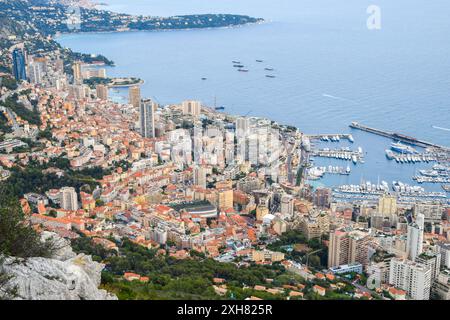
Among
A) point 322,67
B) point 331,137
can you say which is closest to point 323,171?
point 331,137

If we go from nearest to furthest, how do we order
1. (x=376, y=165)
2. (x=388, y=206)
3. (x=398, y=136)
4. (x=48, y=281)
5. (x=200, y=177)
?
1. (x=48, y=281)
2. (x=388, y=206)
3. (x=200, y=177)
4. (x=376, y=165)
5. (x=398, y=136)

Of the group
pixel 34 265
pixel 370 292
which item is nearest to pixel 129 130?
pixel 370 292

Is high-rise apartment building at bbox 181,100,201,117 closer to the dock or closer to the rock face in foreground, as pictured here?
the dock

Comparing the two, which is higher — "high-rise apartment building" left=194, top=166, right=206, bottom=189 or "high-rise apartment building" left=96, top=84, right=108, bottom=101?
"high-rise apartment building" left=96, top=84, right=108, bottom=101

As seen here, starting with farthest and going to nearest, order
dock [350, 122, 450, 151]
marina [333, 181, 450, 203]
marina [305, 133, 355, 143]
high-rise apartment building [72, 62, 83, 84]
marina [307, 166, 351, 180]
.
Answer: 1. high-rise apartment building [72, 62, 83, 84]
2. marina [305, 133, 355, 143]
3. dock [350, 122, 450, 151]
4. marina [307, 166, 351, 180]
5. marina [333, 181, 450, 203]

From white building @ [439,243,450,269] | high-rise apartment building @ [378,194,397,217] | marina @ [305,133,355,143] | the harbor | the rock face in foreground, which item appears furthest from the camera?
marina @ [305,133,355,143]

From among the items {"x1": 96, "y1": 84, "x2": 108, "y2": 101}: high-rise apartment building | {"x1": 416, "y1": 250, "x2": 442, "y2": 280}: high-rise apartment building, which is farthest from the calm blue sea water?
{"x1": 416, "y1": 250, "x2": 442, "y2": 280}: high-rise apartment building

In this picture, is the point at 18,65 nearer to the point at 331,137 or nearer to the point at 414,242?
the point at 331,137

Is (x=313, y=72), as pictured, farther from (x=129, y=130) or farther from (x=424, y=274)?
(x=424, y=274)
